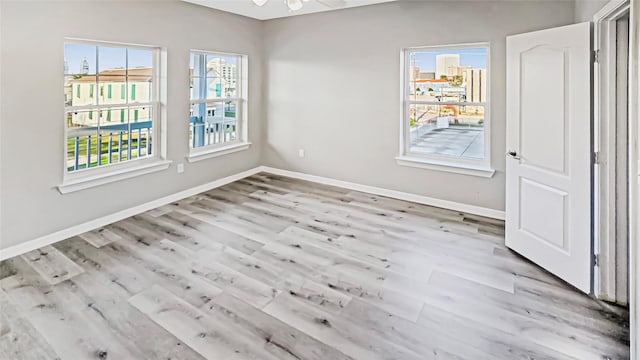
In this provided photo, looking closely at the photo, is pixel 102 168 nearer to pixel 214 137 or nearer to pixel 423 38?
pixel 214 137

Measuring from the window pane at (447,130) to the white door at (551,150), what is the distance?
3.80 feet

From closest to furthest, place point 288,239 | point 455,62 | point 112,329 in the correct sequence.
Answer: point 112,329 → point 288,239 → point 455,62

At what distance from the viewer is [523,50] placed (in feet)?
10.3

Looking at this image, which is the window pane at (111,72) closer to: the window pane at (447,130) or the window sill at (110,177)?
the window sill at (110,177)

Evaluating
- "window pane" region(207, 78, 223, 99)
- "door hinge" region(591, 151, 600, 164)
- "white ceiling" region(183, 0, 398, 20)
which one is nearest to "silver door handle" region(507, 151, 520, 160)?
→ "door hinge" region(591, 151, 600, 164)

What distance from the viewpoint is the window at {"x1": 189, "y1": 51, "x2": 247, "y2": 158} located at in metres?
5.22

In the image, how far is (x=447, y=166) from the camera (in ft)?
15.1

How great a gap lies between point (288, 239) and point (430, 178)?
213cm

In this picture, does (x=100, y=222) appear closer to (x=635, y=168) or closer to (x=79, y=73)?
(x=79, y=73)

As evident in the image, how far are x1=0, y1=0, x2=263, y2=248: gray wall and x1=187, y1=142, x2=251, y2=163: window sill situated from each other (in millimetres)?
376

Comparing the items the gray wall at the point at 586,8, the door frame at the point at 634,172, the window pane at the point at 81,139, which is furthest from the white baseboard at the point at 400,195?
the window pane at the point at 81,139

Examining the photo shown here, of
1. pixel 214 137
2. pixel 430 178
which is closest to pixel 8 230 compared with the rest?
pixel 214 137

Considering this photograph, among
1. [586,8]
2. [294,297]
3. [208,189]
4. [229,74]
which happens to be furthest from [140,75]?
[586,8]

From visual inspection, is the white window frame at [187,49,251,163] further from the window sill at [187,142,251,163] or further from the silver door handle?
the silver door handle
